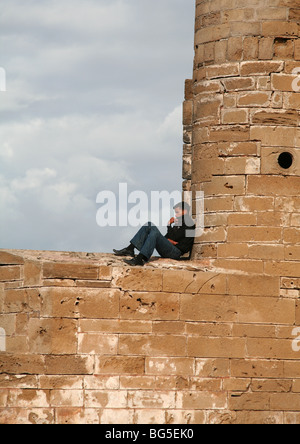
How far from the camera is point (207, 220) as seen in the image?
1591cm

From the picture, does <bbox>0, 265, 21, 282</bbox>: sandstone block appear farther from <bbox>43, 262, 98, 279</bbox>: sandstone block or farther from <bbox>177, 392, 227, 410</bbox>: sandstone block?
<bbox>177, 392, 227, 410</bbox>: sandstone block

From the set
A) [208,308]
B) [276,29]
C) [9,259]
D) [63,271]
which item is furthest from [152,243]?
[276,29]

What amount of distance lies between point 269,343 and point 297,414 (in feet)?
3.57

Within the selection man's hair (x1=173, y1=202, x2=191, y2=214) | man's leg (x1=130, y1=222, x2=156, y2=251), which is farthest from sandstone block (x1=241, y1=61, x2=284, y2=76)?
man's leg (x1=130, y1=222, x2=156, y2=251)

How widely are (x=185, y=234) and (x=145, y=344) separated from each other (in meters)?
2.04

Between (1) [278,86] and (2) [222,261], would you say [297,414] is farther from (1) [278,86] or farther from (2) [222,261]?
(1) [278,86]

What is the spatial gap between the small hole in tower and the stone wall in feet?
5.22

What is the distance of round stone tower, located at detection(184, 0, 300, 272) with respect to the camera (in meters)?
15.6

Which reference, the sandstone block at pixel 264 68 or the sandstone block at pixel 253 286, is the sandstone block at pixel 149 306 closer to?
the sandstone block at pixel 253 286

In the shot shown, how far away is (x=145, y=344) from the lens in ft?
49.4

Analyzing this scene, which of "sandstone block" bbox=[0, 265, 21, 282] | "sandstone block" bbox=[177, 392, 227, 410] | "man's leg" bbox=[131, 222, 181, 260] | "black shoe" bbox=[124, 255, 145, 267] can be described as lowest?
"sandstone block" bbox=[177, 392, 227, 410]

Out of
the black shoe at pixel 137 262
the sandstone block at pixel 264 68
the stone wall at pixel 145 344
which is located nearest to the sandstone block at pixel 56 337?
the stone wall at pixel 145 344
